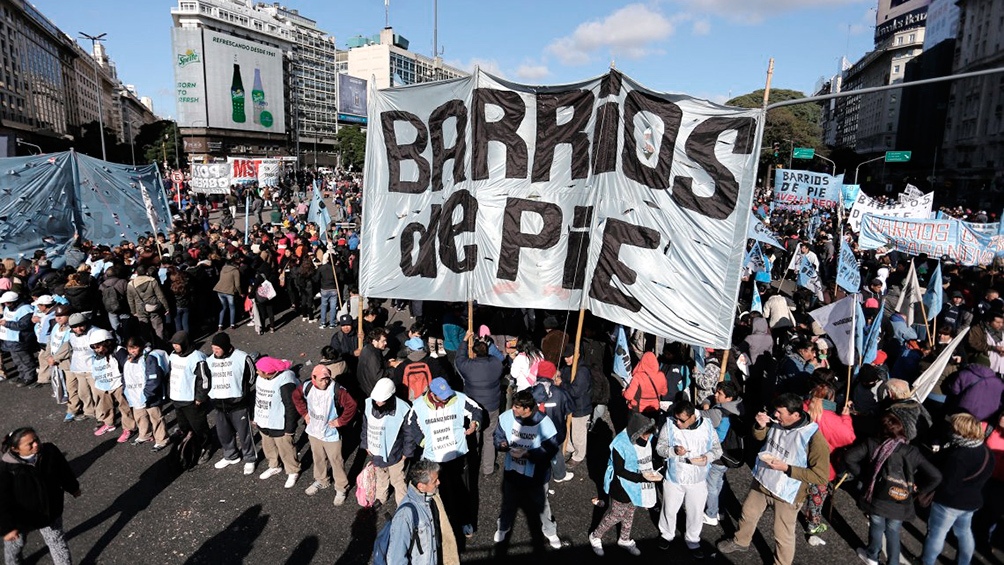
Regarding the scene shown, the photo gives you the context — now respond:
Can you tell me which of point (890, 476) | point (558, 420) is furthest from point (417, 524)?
point (890, 476)

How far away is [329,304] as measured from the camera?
1229 centimetres

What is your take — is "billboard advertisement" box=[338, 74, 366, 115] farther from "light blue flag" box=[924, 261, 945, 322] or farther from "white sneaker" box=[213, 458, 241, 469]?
"light blue flag" box=[924, 261, 945, 322]

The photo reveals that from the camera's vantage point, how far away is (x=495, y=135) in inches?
257

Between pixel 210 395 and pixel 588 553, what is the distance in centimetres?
454

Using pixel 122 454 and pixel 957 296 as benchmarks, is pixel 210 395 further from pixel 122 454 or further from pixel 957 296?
pixel 957 296

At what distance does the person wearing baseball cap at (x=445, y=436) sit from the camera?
207 inches

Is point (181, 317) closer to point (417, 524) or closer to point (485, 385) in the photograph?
point (485, 385)

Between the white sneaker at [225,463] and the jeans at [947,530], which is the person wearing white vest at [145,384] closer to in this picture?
the white sneaker at [225,463]

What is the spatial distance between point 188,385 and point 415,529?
4.15m

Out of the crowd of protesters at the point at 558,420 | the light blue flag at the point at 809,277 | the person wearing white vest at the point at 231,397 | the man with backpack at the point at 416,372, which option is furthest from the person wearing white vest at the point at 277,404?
the light blue flag at the point at 809,277

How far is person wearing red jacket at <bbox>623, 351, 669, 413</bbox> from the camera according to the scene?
239 inches

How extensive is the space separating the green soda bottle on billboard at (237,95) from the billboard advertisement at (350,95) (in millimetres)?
17068

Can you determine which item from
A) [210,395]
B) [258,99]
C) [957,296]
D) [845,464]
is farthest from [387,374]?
[258,99]

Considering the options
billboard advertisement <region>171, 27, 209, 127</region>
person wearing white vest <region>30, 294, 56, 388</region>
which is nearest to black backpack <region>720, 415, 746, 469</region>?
person wearing white vest <region>30, 294, 56, 388</region>
